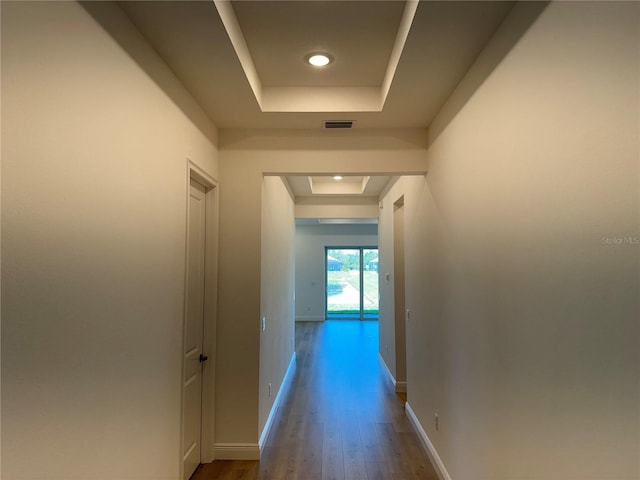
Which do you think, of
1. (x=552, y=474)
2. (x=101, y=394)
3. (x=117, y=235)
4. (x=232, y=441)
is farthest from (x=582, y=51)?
(x=232, y=441)

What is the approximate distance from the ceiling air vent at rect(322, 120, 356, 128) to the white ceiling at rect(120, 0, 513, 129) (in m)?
0.05

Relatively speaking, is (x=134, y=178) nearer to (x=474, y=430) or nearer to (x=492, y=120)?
(x=492, y=120)

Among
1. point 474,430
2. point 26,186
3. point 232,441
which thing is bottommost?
point 232,441

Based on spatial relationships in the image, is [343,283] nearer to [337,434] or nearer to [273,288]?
[273,288]

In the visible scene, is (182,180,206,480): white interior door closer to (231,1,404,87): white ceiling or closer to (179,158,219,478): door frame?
(179,158,219,478): door frame

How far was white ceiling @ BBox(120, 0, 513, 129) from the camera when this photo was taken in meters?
1.54

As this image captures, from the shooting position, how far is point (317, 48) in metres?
2.01

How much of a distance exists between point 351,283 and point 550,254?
8.54 m

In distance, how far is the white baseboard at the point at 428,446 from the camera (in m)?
2.40

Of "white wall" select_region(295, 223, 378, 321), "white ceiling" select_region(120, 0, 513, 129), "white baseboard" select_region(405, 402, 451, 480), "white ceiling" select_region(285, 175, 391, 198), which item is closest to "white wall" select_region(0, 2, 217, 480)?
"white ceiling" select_region(120, 0, 513, 129)

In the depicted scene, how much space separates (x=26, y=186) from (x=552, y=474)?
1.98 meters

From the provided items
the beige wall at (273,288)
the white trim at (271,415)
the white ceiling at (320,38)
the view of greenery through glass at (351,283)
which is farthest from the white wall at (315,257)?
the white ceiling at (320,38)

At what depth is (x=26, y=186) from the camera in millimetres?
987

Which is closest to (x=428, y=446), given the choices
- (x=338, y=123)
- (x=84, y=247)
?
(x=338, y=123)
